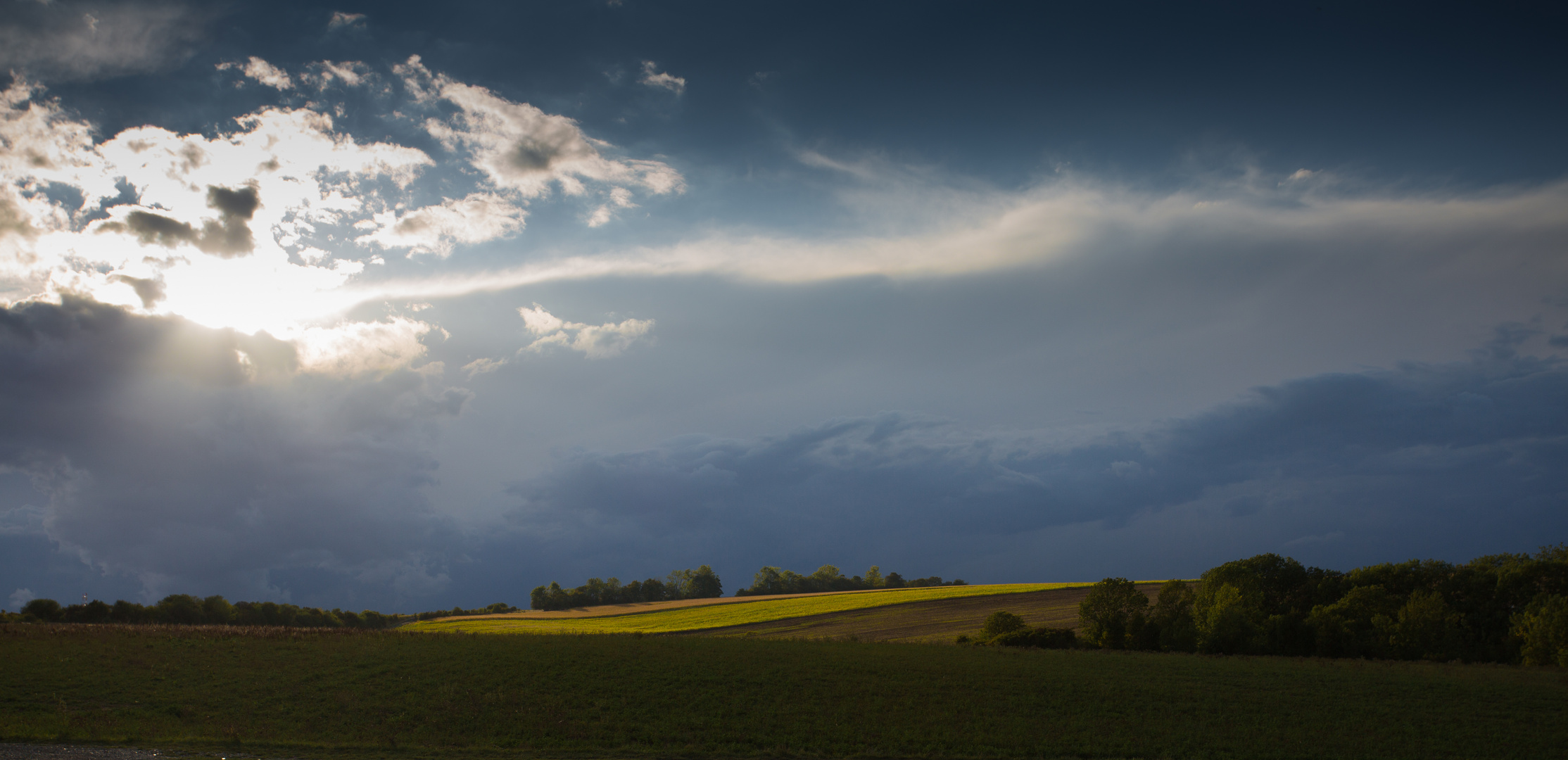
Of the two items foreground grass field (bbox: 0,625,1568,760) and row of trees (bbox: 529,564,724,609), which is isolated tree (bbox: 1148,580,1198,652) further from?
row of trees (bbox: 529,564,724,609)

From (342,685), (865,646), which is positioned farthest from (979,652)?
(342,685)

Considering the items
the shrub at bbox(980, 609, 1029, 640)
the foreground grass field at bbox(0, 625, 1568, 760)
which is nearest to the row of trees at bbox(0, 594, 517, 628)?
the foreground grass field at bbox(0, 625, 1568, 760)

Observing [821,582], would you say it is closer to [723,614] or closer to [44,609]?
[723,614]

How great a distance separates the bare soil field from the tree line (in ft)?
22.1

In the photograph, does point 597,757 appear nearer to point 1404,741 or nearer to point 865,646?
point 865,646

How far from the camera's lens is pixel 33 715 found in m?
30.0

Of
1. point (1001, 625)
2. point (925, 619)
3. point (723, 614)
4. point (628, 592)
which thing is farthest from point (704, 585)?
point (1001, 625)

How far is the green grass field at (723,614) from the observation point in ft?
291

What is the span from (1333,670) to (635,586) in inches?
4498

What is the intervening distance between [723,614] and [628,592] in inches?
1855

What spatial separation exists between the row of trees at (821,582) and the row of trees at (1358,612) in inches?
2831

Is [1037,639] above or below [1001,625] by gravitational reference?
below

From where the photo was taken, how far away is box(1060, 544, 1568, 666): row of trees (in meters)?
55.3

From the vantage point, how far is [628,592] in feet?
452
